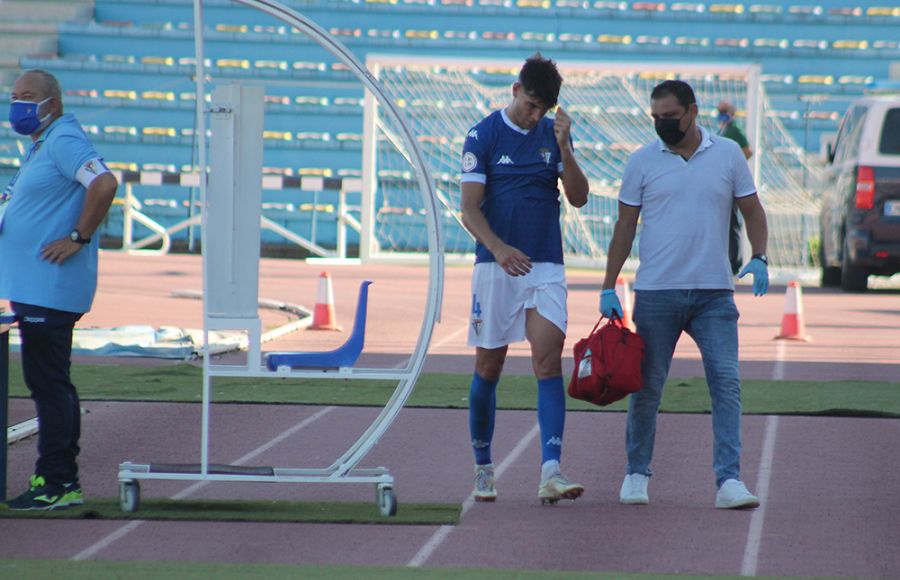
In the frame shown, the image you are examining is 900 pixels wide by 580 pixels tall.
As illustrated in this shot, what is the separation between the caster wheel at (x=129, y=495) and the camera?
6.26 metres

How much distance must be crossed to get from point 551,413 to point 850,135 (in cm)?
1350

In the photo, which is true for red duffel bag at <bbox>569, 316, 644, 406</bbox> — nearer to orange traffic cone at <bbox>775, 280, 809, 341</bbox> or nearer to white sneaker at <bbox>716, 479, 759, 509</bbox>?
white sneaker at <bbox>716, 479, 759, 509</bbox>

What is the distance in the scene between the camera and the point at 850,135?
62.7 feet

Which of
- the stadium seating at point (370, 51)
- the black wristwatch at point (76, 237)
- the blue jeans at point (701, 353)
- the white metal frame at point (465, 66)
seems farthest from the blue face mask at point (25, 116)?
the stadium seating at point (370, 51)

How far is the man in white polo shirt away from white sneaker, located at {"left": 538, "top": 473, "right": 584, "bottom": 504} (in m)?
0.35

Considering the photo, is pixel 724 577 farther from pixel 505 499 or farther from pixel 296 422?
pixel 296 422

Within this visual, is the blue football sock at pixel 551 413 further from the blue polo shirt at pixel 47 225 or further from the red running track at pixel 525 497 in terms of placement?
the blue polo shirt at pixel 47 225

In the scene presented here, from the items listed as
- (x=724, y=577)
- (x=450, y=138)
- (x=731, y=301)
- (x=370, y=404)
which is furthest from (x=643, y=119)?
(x=724, y=577)

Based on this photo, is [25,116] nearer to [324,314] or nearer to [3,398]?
[3,398]

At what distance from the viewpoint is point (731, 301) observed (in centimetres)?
672

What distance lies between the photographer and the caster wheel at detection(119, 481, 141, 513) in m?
6.26

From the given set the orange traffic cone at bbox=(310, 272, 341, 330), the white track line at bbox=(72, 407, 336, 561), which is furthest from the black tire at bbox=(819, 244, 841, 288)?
the white track line at bbox=(72, 407, 336, 561)

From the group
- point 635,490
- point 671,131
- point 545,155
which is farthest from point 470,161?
point 635,490

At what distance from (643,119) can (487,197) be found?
19.6 metres
